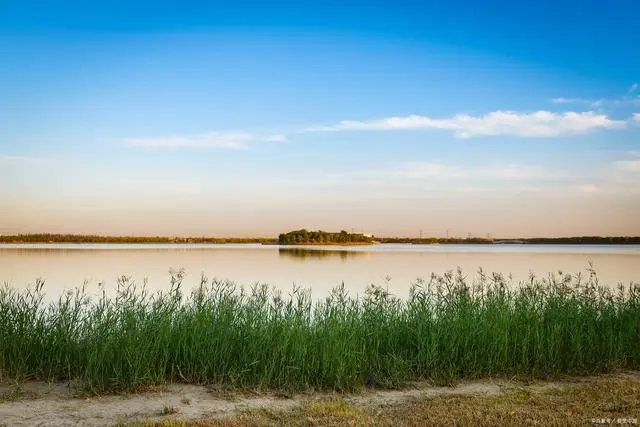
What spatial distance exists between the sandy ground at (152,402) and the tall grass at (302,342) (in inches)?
9.5

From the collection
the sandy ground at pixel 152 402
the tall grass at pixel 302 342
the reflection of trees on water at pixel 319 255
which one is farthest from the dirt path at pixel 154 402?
the reflection of trees on water at pixel 319 255

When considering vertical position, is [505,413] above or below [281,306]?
below

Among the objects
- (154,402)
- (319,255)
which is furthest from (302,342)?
(319,255)

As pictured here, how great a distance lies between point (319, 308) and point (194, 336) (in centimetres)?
222

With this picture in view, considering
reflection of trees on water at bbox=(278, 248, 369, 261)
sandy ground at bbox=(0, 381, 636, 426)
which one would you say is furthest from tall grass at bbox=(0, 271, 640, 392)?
reflection of trees on water at bbox=(278, 248, 369, 261)

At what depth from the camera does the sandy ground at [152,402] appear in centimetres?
617

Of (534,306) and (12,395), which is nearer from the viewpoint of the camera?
(12,395)

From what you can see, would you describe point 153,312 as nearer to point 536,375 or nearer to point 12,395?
point 12,395

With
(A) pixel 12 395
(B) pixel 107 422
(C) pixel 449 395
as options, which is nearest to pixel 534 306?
(C) pixel 449 395

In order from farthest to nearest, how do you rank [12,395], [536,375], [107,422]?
→ 1. [536,375]
2. [12,395]
3. [107,422]

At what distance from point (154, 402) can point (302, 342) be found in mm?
1965

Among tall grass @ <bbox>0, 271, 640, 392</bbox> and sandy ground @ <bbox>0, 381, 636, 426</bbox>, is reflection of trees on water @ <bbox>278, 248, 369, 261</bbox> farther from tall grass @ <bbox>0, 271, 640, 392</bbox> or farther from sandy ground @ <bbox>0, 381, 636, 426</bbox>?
sandy ground @ <bbox>0, 381, 636, 426</bbox>

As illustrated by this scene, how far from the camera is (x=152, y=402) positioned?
22.1 ft

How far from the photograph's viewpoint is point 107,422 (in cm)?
602
